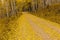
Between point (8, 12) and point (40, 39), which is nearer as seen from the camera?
point (40, 39)

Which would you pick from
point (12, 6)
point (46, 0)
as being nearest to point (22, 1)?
point (12, 6)

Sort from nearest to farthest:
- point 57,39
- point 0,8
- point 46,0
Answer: point 57,39
point 46,0
point 0,8

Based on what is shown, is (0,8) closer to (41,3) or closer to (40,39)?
(41,3)

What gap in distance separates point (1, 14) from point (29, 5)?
12545 millimetres

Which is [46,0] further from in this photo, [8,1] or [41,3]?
[8,1]

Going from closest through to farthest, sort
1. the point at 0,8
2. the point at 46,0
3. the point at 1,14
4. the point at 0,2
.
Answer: the point at 46,0
the point at 1,14
the point at 0,8
the point at 0,2

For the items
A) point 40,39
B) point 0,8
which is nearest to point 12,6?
point 0,8

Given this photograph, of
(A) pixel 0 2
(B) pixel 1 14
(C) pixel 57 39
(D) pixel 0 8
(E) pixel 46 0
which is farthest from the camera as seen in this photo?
(A) pixel 0 2

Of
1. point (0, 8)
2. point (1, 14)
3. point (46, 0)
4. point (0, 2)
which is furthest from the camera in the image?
point (0, 2)

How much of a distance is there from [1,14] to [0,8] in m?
6.73

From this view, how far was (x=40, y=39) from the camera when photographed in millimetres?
10789

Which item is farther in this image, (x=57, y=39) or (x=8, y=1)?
(x=8, y=1)

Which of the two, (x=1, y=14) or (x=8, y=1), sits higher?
(x=8, y=1)

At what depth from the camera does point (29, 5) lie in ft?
200
